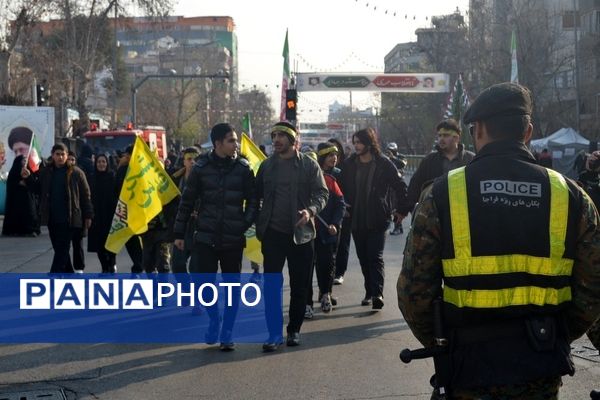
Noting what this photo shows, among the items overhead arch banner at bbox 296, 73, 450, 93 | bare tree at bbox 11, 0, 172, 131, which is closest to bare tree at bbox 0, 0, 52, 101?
bare tree at bbox 11, 0, 172, 131

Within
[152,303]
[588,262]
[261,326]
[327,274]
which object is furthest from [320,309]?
[588,262]

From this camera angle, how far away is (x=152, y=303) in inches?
414

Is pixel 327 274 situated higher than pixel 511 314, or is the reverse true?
pixel 511 314

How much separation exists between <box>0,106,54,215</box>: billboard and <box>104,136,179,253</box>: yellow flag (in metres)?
12.5

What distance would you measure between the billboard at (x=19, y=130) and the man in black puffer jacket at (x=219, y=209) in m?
15.2

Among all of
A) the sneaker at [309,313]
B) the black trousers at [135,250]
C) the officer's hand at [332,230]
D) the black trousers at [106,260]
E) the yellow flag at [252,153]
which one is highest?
the yellow flag at [252,153]

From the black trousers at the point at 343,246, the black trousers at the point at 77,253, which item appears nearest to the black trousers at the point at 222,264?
the black trousers at the point at 343,246

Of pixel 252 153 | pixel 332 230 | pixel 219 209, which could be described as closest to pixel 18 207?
pixel 252 153

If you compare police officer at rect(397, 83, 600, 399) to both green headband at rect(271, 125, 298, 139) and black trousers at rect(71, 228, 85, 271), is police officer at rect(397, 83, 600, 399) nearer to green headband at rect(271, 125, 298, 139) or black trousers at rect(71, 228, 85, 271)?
green headband at rect(271, 125, 298, 139)

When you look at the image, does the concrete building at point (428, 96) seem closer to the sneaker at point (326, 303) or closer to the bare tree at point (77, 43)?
the bare tree at point (77, 43)

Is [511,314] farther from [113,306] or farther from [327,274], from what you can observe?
[113,306]

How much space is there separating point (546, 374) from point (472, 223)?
56 cm

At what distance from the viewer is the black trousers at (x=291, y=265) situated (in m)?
8.02

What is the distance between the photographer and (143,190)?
414 inches
